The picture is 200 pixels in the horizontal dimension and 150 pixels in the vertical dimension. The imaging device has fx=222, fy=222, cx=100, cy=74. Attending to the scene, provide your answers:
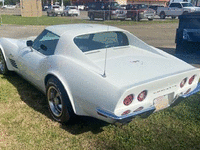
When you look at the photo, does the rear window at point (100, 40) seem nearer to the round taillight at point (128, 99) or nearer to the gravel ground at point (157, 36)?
the round taillight at point (128, 99)

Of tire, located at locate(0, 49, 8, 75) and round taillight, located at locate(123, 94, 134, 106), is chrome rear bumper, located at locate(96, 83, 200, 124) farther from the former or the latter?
tire, located at locate(0, 49, 8, 75)

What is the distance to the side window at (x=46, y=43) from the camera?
3.61 meters

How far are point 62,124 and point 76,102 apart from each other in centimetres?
63

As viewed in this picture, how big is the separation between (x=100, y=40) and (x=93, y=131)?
153cm

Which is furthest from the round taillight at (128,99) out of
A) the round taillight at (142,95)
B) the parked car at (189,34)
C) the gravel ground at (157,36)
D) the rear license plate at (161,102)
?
the parked car at (189,34)

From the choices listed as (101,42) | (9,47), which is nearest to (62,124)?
(101,42)

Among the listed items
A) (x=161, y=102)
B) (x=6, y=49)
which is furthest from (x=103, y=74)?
(x=6, y=49)

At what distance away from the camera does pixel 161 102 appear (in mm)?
2855

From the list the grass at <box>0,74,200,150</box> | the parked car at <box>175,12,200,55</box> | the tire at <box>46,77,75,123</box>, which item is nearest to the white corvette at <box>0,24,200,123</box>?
the tire at <box>46,77,75,123</box>

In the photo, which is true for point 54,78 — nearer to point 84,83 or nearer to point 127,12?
point 84,83

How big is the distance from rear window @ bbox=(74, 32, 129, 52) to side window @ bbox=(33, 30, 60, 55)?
0.40m

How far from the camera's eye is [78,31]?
3.50m

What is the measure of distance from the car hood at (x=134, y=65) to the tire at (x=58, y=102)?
2.01 feet

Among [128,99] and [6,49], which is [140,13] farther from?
[128,99]
